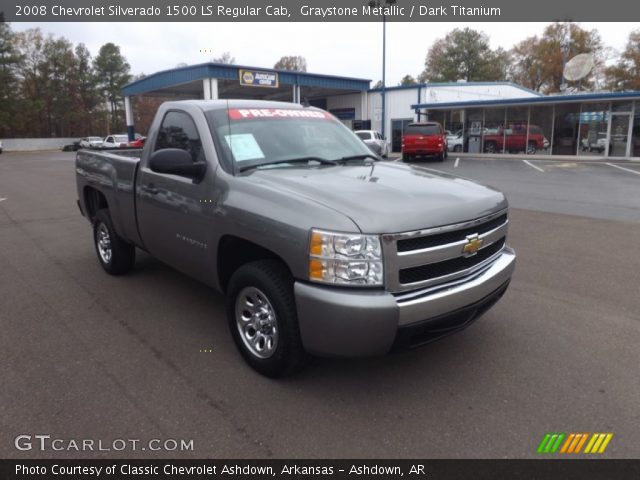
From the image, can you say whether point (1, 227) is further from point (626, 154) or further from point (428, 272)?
point (626, 154)

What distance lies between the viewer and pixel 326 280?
280 cm

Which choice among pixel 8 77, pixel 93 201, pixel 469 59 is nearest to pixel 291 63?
pixel 469 59

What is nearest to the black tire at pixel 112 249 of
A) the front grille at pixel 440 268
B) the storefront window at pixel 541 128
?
the front grille at pixel 440 268

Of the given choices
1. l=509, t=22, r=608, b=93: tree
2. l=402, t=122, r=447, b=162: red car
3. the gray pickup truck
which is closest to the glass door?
l=402, t=122, r=447, b=162: red car

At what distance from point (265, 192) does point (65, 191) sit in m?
13.2

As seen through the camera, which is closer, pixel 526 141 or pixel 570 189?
pixel 570 189

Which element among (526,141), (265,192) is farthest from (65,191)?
(526,141)

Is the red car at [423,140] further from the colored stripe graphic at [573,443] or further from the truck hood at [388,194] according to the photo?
the colored stripe graphic at [573,443]

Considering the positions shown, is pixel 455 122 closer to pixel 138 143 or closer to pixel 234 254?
pixel 138 143

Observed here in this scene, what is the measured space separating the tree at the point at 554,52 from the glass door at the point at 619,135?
124 feet

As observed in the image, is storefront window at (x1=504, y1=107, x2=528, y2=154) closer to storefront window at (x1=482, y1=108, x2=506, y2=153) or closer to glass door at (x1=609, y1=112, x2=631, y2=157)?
storefront window at (x1=482, y1=108, x2=506, y2=153)

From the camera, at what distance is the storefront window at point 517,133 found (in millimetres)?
29031
